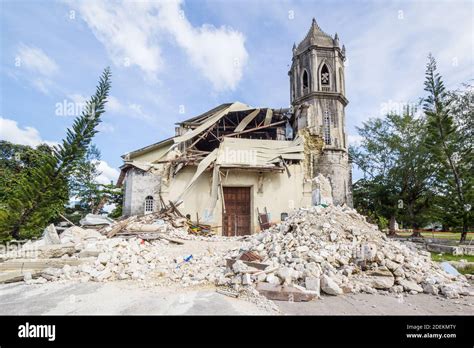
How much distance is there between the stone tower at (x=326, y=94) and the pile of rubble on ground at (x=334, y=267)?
12738mm

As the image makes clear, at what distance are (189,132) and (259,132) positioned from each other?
16.0 feet

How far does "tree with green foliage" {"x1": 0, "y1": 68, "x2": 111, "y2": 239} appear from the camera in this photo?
98 cm

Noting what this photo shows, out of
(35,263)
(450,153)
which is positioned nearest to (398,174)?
(450,153)

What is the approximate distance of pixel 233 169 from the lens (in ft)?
48.5

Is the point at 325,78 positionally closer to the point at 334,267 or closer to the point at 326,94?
the point at 326,94

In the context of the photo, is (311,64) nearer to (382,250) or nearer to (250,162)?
(250,162)

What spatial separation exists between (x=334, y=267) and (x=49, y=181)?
20.6ft

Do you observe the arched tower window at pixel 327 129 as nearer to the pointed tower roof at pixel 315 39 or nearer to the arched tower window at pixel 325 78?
the arched tower window at pixel 325 78

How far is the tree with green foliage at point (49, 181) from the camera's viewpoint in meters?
0.98

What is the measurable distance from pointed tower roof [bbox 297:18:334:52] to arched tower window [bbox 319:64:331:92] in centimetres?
225

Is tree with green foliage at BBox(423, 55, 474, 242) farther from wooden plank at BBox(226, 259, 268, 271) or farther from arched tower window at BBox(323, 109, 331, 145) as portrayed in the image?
wooden plank at BBox(226, 259, 268, 271)
